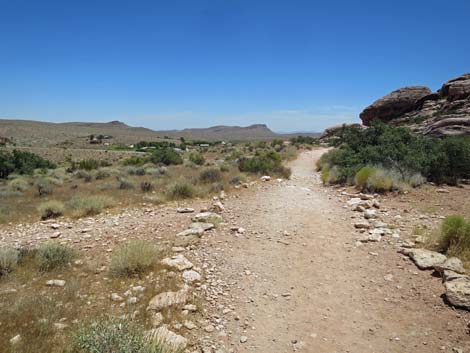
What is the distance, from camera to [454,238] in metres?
4.58

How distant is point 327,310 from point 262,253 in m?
1.76

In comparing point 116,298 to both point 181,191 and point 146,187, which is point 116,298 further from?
point 146,187

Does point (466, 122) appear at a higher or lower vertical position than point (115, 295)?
higher

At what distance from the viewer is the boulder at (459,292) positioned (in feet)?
11.0

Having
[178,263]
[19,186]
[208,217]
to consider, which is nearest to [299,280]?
[178,263]

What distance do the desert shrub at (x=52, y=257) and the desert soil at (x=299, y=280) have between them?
38 centimetres

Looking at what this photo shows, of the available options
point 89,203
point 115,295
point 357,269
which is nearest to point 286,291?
point 357,269

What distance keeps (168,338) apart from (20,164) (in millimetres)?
20993

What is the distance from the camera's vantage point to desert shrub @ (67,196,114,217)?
7938mm

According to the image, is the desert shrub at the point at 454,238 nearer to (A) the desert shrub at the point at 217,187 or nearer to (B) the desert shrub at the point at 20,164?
(A) the desert shrub at the point at 217,187

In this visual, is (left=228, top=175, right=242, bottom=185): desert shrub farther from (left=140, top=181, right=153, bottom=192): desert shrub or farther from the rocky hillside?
the rocky hillside

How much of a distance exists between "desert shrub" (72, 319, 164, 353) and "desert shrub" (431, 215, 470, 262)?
455 cm

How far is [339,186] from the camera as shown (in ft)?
34.1

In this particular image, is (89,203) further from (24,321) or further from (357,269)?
(357,269)
